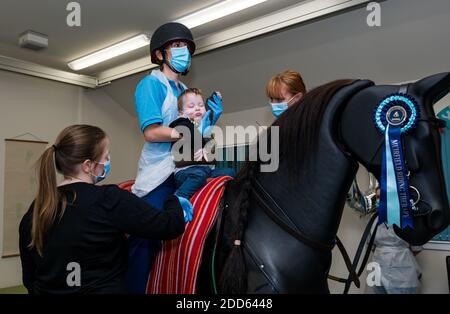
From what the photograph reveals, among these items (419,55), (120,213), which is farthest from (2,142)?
(419,55)

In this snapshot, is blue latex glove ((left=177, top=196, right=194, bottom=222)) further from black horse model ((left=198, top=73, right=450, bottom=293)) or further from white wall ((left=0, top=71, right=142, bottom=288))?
white wall ((left=0, top=71, right=142, bottom=288))

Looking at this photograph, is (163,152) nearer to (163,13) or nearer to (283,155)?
(283,155)

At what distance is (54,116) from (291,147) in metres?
4.93

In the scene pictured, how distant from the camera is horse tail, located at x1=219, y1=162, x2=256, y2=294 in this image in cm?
105

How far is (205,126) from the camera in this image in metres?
1.64

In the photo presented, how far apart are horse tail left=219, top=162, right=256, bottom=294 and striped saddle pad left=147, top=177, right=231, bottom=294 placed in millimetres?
131

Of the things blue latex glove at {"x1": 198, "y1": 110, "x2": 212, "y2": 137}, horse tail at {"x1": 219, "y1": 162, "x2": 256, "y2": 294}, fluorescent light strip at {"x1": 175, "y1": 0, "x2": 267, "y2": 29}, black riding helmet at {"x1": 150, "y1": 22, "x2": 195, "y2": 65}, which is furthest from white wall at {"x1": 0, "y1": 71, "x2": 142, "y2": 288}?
horse tail at {"x1": 219, "y1": 162, "x2": 256, "y2": 294}

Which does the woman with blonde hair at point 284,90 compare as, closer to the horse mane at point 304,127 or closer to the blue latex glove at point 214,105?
the blue latex glove at point 214,105

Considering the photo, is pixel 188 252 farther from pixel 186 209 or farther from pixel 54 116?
pixel 54 116

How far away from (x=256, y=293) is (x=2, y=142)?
15.5ft

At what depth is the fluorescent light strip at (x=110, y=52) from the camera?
13.3ft

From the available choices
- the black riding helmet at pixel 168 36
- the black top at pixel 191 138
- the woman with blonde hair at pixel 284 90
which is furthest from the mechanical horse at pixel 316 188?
the black riding helmet at pixel 168 36

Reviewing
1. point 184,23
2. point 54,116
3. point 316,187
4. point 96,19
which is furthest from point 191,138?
point 54,116

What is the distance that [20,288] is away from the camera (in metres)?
4.59
